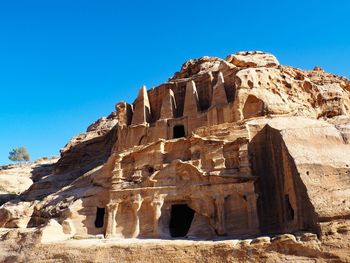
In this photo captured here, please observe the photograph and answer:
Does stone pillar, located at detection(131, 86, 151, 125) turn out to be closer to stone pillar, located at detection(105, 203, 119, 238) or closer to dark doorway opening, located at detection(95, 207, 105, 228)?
dark doorway opening, located at detection(95, 207, 105, 228)

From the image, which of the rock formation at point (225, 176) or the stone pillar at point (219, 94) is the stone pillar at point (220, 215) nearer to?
the rock formation at point (225, 176)

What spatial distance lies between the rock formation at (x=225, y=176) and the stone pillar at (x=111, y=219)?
8 cm

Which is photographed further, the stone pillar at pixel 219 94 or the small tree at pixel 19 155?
the small tree at pixel 19 155

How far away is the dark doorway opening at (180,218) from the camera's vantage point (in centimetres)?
2663

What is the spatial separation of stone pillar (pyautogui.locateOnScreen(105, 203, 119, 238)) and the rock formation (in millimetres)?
76

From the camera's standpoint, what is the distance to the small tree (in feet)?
266

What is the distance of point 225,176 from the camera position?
2370cm

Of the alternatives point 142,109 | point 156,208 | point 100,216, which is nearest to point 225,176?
point 156,208

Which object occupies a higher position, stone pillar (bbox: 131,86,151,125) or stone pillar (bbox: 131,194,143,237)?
stone pillar (bbox: 131,86,151,125)

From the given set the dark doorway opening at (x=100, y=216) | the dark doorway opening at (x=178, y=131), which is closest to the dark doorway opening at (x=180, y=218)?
the dark doorway opening at (x=100, y=216)

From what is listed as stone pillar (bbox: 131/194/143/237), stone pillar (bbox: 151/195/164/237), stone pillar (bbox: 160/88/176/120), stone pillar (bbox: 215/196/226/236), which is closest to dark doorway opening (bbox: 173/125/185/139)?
stone pillar (bbox: 160/88/176/120)

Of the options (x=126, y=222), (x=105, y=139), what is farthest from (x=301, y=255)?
(x=105, y=139)

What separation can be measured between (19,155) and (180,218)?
63569 mm

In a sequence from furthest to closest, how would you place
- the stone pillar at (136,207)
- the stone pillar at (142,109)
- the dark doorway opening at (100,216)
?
the stone pillar at (142,109) → the dark doorway opening at (100,216) → the stone pillar at (136,207)
